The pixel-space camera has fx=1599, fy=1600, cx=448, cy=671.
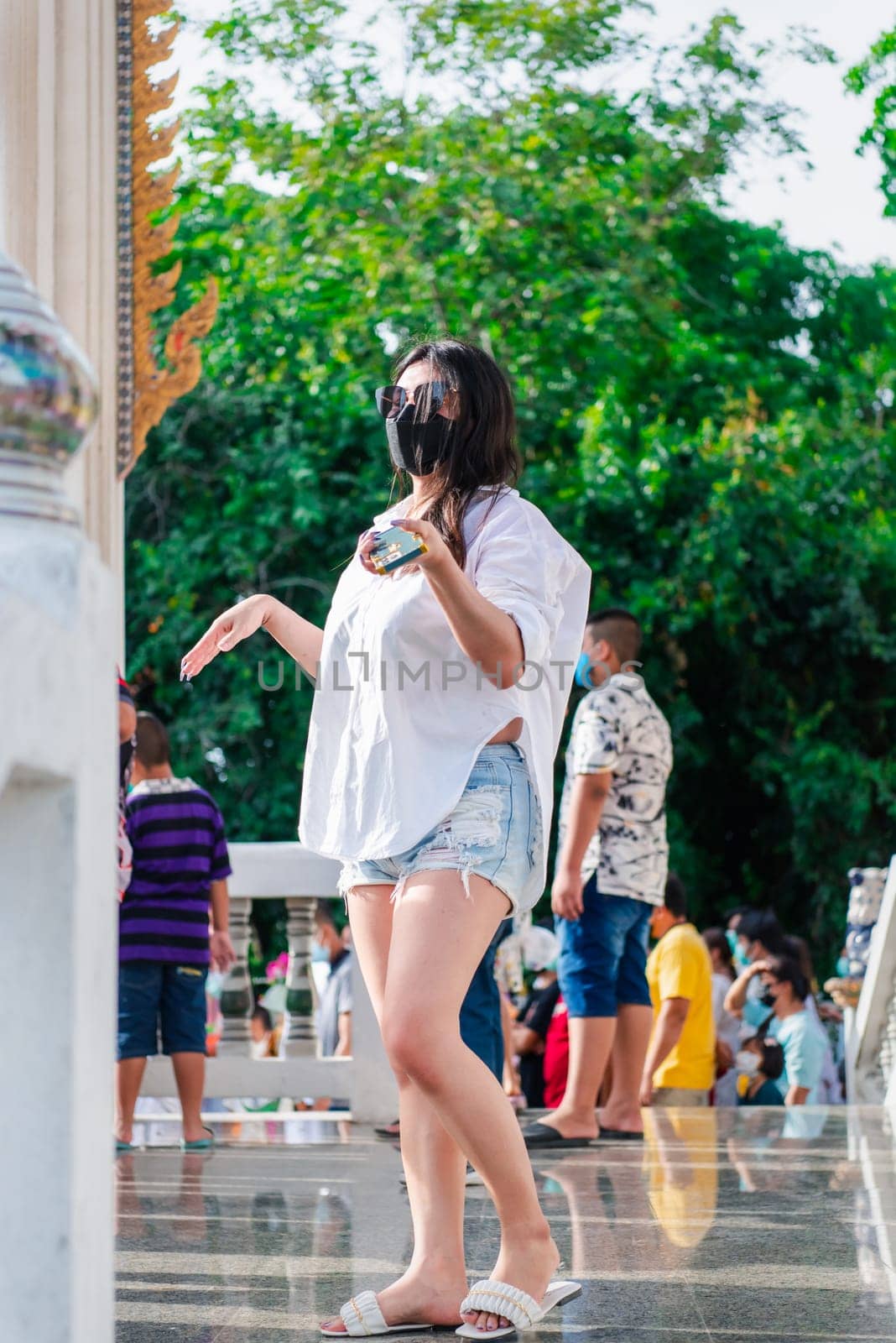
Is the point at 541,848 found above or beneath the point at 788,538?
beneath

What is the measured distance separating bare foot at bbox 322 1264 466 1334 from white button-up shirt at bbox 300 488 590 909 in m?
0.71

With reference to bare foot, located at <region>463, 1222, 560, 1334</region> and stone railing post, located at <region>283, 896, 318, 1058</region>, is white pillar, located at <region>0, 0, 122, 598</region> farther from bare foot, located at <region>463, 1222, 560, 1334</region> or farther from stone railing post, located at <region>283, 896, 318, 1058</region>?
bare foot, located at <region>463, 1222, 560, 1334</region>

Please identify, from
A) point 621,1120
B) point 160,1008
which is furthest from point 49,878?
point 160,1008

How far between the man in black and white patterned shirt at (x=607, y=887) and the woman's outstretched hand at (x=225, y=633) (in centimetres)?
263

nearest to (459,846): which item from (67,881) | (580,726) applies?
(67,881)

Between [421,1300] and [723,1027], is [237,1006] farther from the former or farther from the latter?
[421,1300]

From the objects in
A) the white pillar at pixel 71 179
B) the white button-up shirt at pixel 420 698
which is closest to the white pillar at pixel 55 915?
the white button-up shirt at pixel 420 698

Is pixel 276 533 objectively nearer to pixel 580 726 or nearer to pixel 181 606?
pixel 181 606

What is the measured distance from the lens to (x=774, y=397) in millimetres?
17766

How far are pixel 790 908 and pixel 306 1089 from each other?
10.4m

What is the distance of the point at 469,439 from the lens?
317 cm

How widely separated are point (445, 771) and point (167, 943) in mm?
3750

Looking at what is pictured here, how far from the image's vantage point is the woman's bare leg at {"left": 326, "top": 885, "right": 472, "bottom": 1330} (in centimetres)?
289

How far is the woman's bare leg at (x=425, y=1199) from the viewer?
9.47 feet
